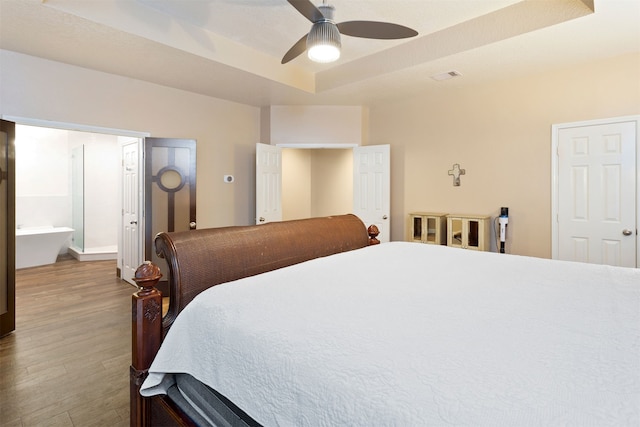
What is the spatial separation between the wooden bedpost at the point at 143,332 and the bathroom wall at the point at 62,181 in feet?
17.9

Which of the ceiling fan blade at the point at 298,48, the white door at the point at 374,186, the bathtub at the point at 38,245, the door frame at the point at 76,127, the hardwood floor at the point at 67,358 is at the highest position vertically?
the ceiling fan blade at the point at 298,48

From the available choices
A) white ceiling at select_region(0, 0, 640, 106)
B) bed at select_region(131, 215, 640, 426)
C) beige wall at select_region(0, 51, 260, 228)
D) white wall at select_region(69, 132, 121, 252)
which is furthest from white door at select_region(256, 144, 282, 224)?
white wall at select_region(69, 132, 121, 252)

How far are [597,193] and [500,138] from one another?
3.63ft

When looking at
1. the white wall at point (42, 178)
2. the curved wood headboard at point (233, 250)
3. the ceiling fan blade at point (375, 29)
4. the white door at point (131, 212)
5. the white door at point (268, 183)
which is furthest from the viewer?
the white wall at point (42, 178)

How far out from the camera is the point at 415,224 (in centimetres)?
450

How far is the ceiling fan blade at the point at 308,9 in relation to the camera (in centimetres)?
204

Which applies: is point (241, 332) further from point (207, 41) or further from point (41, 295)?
point (41, 295)

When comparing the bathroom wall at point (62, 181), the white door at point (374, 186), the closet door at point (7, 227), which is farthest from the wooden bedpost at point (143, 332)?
the bathroom wall at point (62, 181)

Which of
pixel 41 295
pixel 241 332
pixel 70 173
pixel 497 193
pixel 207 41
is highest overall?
pixel 207 41

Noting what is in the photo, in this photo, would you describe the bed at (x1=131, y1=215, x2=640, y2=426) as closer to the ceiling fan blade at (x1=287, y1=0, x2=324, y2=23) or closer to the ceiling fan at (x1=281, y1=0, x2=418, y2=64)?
the ceiling fan at (x1=281, y1=0, x2=418, y2=64)

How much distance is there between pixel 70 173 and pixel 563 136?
807 centimetres

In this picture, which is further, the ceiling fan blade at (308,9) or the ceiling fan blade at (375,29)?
the ceiling fan blade at (375,29)

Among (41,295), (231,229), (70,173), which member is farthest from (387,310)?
(70,173)

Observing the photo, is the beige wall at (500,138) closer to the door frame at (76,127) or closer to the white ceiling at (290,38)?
the white ceiling at (290,38)
